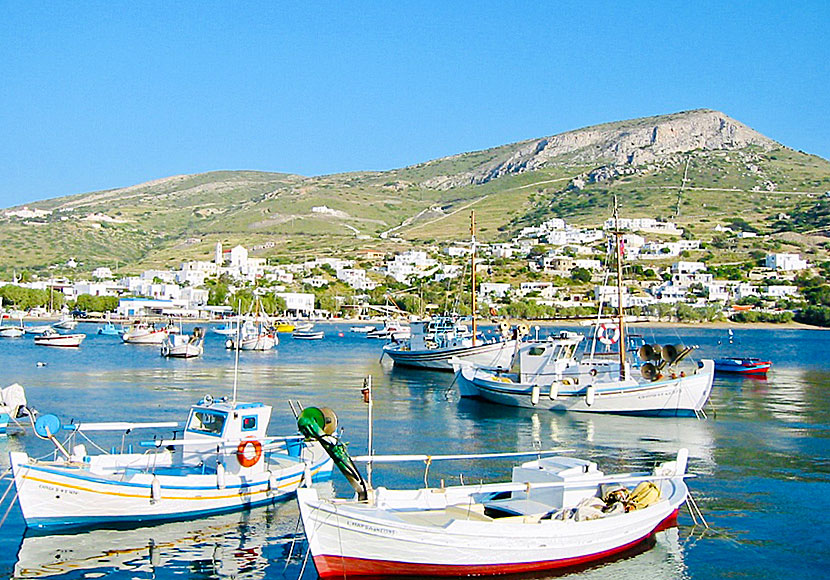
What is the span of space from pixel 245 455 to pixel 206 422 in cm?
173

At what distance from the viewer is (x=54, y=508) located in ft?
55.8

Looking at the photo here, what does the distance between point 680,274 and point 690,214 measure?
55.4 meters

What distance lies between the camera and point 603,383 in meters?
35.7

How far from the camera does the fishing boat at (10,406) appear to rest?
28.6m

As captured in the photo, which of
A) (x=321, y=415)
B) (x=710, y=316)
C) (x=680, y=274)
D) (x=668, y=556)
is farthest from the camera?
(x=680, y=274)

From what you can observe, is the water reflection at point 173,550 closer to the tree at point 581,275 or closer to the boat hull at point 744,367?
the boat hull at point 744,367

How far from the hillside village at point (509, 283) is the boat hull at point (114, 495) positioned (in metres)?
103

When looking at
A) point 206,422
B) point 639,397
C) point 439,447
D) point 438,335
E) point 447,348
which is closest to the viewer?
point 206,422

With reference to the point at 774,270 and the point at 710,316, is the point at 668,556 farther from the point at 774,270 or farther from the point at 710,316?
the point at 774,270

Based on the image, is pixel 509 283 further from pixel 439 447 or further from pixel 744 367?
pixel 439 447

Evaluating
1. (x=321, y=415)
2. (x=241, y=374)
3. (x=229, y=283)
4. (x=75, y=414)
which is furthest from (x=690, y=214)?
(x=321, y=415)

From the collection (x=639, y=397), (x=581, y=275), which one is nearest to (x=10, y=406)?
(x=639, y=397)

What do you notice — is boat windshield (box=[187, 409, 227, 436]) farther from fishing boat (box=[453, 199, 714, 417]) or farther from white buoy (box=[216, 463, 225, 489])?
fishing boat (box=[453, 199, 714, 417])

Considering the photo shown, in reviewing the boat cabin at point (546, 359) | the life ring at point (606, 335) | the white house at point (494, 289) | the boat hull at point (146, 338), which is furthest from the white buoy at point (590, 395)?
the white house at point (494, 289)
